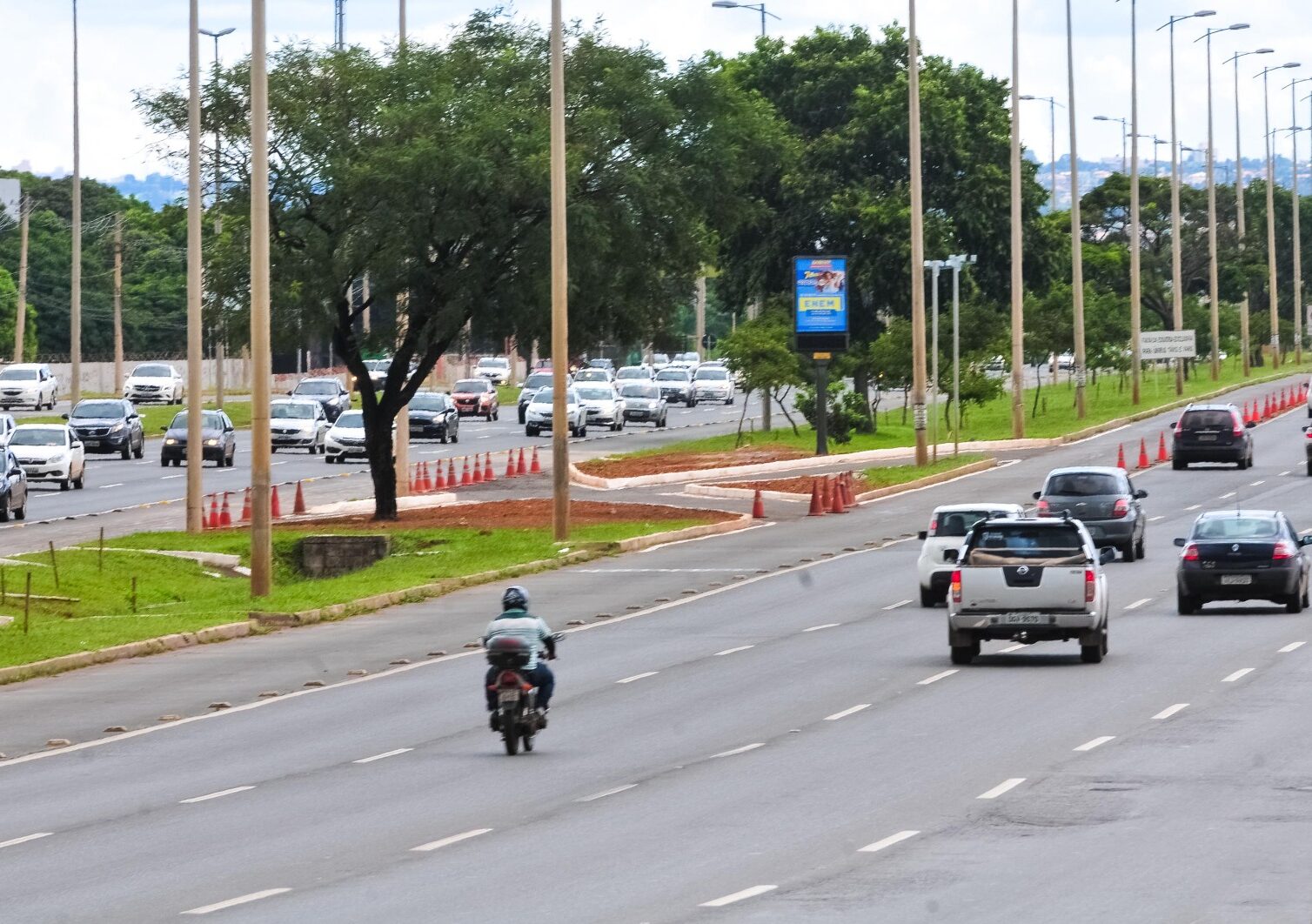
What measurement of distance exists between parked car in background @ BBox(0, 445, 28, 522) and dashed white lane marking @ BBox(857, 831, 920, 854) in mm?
37117

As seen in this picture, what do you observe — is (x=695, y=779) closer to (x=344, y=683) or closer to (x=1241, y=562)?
(x=344, y=683)

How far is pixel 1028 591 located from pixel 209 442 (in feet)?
145

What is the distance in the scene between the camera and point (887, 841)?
49.9 ft

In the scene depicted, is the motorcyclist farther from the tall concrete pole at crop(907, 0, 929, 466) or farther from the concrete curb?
the tall concrete pole at crop(907, 0, 929, 466)

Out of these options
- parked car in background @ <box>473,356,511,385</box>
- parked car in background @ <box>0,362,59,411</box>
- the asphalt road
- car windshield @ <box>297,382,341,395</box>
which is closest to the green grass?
the asphalt road

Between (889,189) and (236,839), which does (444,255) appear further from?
(889,189)

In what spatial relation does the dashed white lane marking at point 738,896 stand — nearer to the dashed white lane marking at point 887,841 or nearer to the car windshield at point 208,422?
the dashed white lane marking at point 887,841

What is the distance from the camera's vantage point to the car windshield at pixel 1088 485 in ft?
132

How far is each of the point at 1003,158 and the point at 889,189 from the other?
16.9 feet

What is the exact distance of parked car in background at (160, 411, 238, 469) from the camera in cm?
6769

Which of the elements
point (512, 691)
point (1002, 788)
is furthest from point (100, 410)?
point (1002, 788)

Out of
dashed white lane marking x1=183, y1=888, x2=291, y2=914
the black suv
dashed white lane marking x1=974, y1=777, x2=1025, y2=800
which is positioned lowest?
dashed white lane marking x1=974, y1=777, x2=1025, y2=800

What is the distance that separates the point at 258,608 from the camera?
109ft

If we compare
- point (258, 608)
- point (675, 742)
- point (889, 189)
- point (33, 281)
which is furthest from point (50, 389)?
point (675, 742)
